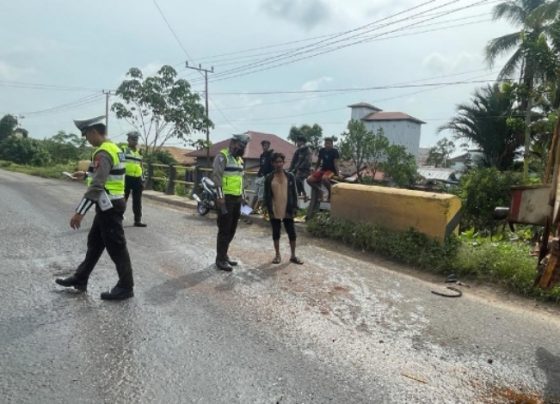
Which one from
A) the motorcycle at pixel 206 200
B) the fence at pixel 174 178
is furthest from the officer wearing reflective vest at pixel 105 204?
the fence at pixel 174 178

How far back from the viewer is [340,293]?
5.57 metres

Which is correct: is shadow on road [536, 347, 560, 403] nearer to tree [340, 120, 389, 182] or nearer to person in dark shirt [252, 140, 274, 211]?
person in dark shirt [252, 140, 274, 211]

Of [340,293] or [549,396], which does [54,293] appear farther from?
[549,396]

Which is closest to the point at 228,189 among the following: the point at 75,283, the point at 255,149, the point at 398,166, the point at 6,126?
the point at 75,283

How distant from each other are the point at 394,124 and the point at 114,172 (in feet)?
154

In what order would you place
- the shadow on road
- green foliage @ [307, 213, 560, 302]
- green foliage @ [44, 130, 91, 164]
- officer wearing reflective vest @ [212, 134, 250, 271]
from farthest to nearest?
green foliage @ [44, 130, 91, 164]
officer wearing reflective vest @ [212, 134, 250, 271]
green foliage @ [307, 213, 560, 302]
the shadow on road

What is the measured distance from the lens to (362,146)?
24703 millimetres

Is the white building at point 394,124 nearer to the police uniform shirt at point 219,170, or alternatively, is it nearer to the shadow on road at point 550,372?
the police uniform shirt at point 219,170

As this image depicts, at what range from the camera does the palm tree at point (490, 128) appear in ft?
82.5

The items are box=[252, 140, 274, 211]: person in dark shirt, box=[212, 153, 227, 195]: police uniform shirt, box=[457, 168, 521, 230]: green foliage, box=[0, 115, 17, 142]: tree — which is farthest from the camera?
box=[0, 115, 17, 142]: tree

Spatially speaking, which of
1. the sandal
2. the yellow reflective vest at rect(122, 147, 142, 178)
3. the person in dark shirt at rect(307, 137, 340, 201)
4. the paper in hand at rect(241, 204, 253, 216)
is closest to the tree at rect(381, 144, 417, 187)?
the paper in hand at rect(241, 204, 253, 216)

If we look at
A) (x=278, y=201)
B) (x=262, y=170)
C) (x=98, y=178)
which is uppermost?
(x=98, y=178)

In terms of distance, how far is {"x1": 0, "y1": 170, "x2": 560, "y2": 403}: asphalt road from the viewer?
3.30 m

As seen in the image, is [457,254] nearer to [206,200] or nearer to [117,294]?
[117,294]
